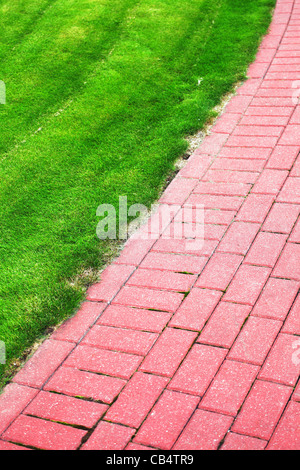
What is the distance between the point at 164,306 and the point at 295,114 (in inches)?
98.6

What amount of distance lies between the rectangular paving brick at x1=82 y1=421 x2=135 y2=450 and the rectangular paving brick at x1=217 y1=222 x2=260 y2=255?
1.38 meters

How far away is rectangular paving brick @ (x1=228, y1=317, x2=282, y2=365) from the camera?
2.66 metres

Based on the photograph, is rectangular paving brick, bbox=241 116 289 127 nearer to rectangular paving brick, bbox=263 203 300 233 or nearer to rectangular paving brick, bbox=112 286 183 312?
rectangular paving brick, bbox=263 203 300 233

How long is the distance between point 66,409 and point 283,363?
43.1 inches

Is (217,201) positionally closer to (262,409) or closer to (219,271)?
(219,271)

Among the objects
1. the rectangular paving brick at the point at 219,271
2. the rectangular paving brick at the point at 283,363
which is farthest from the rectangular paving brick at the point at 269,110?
the rectangular paving brick at the point at 283,363

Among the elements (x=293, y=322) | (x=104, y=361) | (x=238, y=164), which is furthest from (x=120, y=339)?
(x=238, y=164)

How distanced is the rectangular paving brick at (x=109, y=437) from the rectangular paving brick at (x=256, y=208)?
1.72 m

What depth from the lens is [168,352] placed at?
277 centimetres

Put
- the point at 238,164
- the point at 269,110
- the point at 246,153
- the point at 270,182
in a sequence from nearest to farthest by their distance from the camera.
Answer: the point at 270,182
the point at 238,164
the point at 246,153
the point at 269,110

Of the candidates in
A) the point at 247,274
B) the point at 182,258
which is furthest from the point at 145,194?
the point at 247,274

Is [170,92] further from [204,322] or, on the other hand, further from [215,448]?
[215,448]

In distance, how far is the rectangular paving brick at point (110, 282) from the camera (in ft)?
10.6

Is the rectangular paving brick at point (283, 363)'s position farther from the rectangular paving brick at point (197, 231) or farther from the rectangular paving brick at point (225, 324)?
the rectangular paving brick at point (197, 231)
